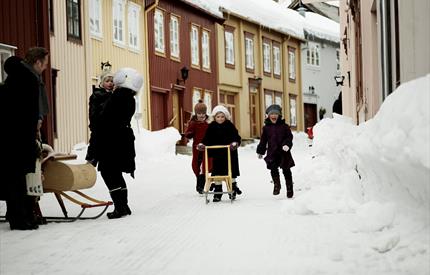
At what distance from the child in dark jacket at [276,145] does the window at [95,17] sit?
10.5m

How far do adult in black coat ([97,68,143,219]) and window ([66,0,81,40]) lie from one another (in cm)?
1037

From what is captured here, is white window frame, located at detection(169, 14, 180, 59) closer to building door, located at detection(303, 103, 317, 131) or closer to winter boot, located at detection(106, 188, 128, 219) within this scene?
building door, located at detection(303, 103, 317, 131)

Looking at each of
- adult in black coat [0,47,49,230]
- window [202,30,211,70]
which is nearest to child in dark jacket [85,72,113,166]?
adult in black coat [0,47,49,230]

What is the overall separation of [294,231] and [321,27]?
36.9 metres

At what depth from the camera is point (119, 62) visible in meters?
21.8

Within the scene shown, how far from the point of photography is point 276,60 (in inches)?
1487

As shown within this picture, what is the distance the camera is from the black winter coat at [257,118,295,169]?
1052 centimetres

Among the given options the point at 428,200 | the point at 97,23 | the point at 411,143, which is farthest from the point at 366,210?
the point at 97,23

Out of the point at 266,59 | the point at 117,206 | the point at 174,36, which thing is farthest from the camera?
the point at 266,59

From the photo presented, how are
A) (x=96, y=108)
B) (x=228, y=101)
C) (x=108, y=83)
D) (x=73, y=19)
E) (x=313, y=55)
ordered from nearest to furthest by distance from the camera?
(x=96, y=108)
(x=108, y=83)
(x=73, y=19)
(x=228, y=101)
(x=313, y=55)

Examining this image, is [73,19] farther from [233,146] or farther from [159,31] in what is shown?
[233,146]

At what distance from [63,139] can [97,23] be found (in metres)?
4.00

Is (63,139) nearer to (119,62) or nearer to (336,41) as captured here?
(119,62)

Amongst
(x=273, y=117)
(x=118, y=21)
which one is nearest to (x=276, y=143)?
(x=273, y=117)
